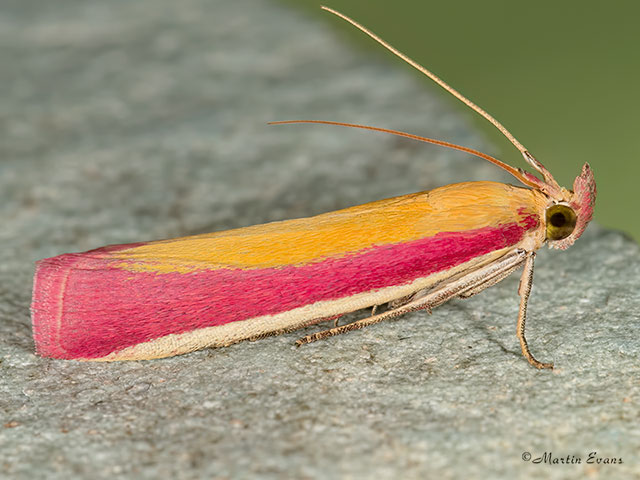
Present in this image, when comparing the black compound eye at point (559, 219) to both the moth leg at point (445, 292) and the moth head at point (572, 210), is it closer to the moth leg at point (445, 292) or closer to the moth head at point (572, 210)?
the moth head at point (572, 210)

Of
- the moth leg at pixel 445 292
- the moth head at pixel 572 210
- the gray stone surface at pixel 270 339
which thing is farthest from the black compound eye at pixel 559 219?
the gray stone surface at pixel 270 339

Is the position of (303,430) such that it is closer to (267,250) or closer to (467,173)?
(267,250)

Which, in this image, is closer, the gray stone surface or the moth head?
the gray stone surface

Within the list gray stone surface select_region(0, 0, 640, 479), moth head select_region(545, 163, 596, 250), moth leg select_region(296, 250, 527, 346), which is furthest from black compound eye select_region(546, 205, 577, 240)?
gray stone surface select_region(0, 0, 640, 479)

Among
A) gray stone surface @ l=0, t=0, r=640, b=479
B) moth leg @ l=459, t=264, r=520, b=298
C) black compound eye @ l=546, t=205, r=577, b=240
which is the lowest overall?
gray stone surface @ l=0, t=0, r=640, b=479

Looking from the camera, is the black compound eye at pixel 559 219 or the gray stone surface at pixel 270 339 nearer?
the gray stone surface at pixel 270 339

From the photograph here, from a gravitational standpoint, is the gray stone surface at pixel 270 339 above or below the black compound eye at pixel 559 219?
below

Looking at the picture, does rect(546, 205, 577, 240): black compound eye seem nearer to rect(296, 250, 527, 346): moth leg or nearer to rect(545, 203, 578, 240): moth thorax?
rect(545, 203, 578, 240): moth thorax
